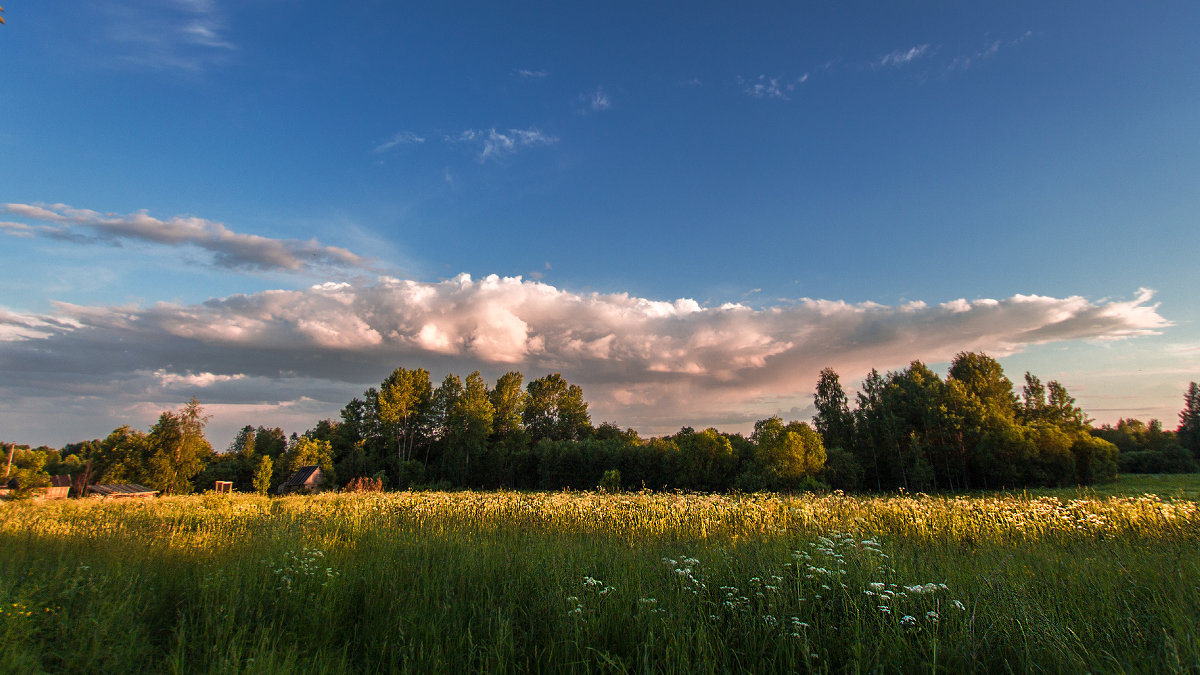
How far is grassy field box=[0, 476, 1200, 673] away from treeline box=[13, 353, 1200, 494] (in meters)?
26.3

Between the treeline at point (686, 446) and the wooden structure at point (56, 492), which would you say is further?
the treeline at point (686, 446)

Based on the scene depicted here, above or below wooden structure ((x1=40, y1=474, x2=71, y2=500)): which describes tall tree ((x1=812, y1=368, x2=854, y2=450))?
above

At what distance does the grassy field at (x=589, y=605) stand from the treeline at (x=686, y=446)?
26.3 m

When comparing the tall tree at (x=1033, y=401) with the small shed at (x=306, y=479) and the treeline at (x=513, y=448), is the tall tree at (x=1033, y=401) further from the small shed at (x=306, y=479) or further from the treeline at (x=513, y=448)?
the small shed at (x=306, y=479)

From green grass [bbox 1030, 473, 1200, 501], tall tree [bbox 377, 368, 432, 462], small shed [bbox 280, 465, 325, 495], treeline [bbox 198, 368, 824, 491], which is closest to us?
green grass [bbox 1030, 473, 1200, 501]

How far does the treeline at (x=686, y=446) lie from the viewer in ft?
128

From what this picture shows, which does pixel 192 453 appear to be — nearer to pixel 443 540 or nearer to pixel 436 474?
pixel 436 474

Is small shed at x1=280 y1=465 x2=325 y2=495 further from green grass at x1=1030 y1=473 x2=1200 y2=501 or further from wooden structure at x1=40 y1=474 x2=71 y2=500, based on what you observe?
green grass at x1=1030 y1=473 x2=1200 y2=501

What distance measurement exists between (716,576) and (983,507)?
981 centimetres

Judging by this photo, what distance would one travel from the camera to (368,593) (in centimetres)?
505

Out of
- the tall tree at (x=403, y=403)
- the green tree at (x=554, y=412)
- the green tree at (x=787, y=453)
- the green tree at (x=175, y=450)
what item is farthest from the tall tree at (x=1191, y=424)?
the green tree at (x=175, y=450)

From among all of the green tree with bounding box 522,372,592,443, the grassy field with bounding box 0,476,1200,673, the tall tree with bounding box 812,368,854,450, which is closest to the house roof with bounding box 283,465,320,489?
the green tree with bounding box 522,372,592,443

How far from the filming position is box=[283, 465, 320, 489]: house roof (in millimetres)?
53194

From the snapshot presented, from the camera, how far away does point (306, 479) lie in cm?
5319
